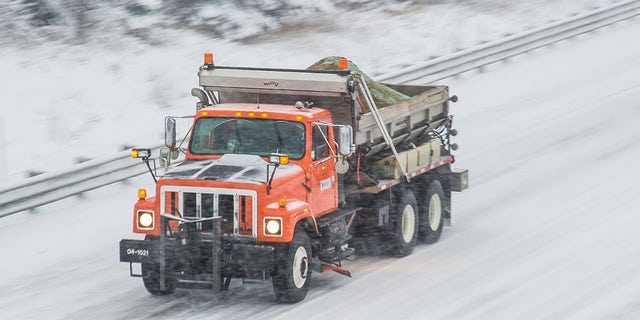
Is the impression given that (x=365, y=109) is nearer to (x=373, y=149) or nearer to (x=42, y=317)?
(x=373, y=149)

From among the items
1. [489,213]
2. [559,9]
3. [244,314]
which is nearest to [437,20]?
Answer: [559,9]

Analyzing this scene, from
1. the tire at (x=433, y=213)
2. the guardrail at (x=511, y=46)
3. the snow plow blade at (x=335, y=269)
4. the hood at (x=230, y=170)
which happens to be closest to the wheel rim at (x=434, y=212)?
the tire at (x=433, y=213)

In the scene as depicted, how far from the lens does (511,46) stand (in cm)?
2475

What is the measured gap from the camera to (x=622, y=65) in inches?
973

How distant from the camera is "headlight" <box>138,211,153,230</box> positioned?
1238cm

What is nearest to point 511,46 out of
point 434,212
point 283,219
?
point 434,212

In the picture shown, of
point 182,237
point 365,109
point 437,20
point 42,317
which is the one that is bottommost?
point 42,317

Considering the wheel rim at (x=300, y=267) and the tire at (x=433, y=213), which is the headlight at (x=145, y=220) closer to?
the wheel rim at (x=300, y=267)

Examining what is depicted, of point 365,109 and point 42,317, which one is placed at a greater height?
point 365,109

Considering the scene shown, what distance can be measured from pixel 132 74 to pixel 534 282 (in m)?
12.1

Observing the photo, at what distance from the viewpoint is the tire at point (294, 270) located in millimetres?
12102

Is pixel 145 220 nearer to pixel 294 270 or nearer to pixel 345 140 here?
pixel 294 270

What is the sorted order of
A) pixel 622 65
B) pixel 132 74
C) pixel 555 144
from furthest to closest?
pixel 622 65 < pixel 132 74 < pixel 555 144

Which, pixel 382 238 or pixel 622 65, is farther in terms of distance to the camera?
pixel 622 65
